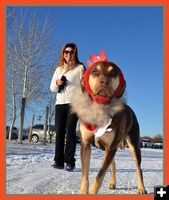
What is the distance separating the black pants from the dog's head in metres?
0.88

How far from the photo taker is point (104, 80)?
2152 mm

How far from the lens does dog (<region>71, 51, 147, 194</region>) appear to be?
2207mm

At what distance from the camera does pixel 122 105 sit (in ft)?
7.76

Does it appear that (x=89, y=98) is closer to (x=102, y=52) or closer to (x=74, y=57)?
(x=102, y=52)

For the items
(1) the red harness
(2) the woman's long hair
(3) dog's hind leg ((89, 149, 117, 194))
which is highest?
(2) the woman's long hair

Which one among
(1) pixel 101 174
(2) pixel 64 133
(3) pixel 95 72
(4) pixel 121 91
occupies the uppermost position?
(3) pixel 95 72

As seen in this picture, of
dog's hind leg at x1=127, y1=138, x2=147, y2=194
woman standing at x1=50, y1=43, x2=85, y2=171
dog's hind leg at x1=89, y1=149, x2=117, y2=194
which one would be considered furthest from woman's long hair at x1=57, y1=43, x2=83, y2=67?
dog's hind leg at x1=89, y1=149, x2=117, y2=194

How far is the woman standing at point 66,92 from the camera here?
116 inches

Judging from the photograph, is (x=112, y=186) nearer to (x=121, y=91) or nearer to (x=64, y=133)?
(x=64, y=133)

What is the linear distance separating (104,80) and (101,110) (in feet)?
0.86

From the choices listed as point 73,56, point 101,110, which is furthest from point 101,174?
point 73,56

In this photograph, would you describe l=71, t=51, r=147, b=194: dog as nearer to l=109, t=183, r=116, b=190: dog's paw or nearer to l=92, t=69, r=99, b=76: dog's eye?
l=92, t=69, r=99, b=76: dog's eye

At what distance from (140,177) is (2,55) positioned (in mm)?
1558

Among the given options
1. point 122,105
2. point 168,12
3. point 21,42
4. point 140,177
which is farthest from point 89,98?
point 21,42
